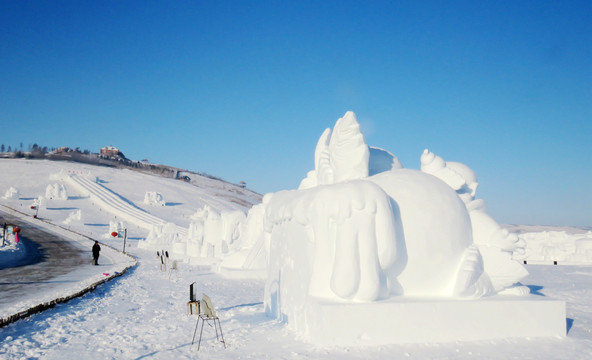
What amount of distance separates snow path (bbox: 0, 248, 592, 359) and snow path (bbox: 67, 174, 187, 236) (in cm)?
3192

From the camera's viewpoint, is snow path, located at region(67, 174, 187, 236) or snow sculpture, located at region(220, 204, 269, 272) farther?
snow path, located at region(67, 174, 187, 236)

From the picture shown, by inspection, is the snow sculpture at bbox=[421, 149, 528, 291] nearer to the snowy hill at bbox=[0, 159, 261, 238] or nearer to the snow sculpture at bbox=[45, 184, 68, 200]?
the snowy hill at bbox=[0, 159, 261, 238]

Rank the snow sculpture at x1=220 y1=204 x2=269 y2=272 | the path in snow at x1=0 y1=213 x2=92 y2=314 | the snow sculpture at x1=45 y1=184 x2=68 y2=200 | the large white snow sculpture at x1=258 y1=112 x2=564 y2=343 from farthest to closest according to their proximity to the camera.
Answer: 1. the snow sculpture at x1=45 y1=184 x2=68 y2=200
2. the snow sculpture at x1=220 y1=204 x2=269 y2=272
3. the path in snow at x1=0 y1=213 x2=92 y2=314
4. the large white snow sculpture at x1=258 y1=112 x2=564 y2=343

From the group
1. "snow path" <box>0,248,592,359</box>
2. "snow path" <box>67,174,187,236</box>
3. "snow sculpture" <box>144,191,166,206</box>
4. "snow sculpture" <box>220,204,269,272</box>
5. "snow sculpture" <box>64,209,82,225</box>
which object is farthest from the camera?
"snow sculpture" <box>144,191,166,206</box>

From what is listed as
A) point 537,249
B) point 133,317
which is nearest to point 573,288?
point 133,317

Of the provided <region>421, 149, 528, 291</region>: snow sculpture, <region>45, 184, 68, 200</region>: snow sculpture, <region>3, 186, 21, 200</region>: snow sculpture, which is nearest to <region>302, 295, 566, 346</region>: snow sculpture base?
<region>421, 149, 528, 291</region>: snow sculpture

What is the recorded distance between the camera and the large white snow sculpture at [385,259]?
20.4ft

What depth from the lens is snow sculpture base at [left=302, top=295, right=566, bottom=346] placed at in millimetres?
6000

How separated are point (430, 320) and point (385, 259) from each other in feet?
3.51

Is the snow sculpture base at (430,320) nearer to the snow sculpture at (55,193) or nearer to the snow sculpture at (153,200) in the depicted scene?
the snow sculpture at (55,193)

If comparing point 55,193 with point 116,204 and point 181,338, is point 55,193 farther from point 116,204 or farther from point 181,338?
point 181,338

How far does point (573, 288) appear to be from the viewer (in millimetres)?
13281

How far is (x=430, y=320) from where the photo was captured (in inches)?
250

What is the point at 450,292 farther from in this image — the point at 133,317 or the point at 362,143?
the point at 133,317
